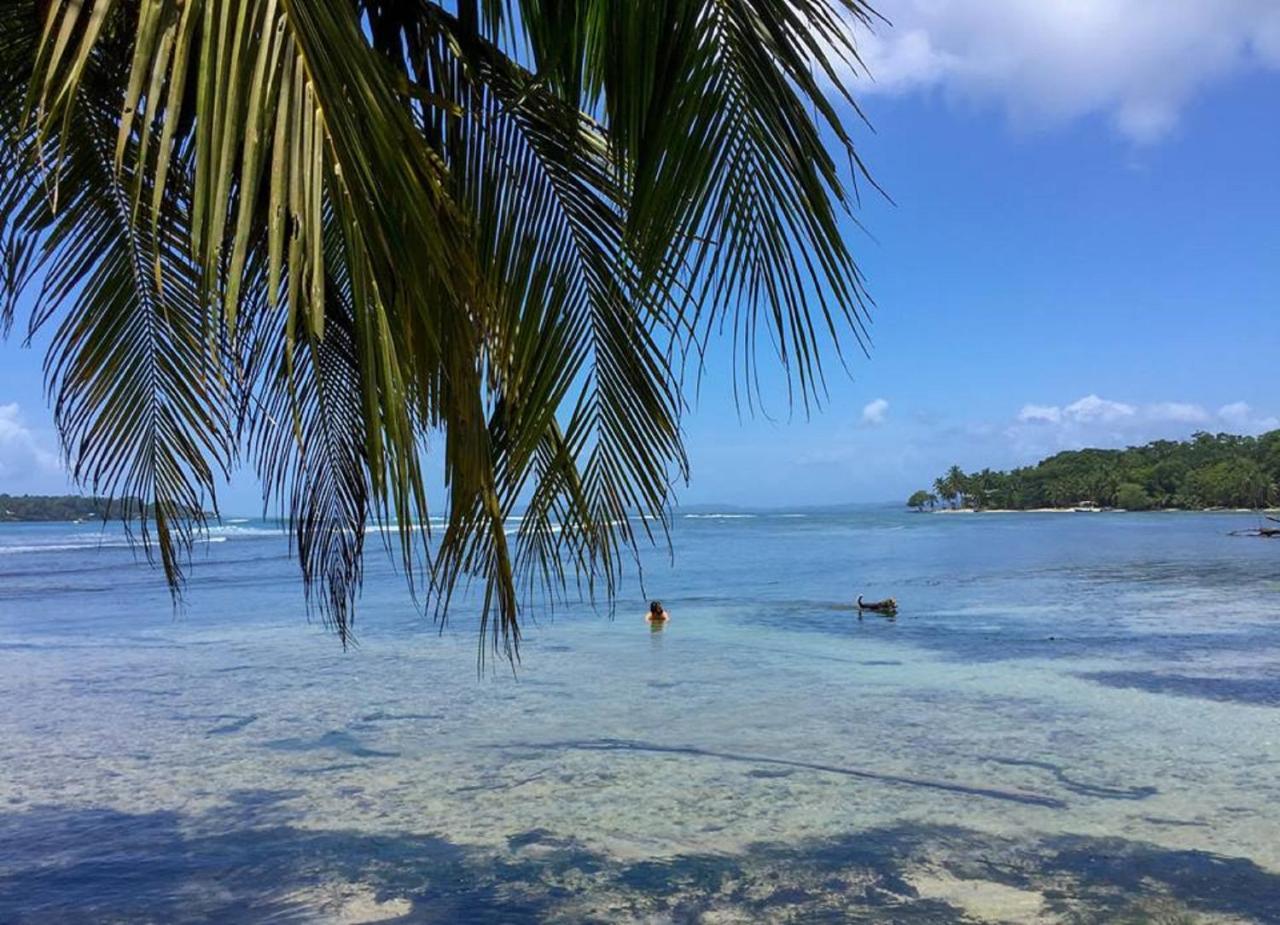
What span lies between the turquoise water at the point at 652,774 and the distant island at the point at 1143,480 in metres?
103

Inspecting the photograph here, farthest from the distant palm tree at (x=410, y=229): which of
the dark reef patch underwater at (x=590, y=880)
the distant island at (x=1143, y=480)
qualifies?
the distant island at (x=1143, y=480)

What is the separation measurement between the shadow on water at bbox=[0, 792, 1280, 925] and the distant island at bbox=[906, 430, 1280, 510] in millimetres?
114470

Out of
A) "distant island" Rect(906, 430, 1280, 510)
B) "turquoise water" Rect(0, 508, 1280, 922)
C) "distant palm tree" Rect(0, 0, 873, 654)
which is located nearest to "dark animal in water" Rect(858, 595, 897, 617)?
"turquoise water" Rect(0, 508, 1280, 922)

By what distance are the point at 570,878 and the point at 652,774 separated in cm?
248

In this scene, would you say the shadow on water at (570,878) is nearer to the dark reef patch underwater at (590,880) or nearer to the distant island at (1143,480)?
the dark reef patch underwater at (590,880)

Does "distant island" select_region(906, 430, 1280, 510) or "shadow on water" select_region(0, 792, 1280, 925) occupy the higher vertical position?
"distant island" select_region(906, 430, 1280, 510)

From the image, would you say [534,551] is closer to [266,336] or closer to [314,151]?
[266,336]

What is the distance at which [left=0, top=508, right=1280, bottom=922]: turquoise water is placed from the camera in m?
6.48

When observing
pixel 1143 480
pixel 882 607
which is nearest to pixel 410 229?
pixel 882 607

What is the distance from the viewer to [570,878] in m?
6.75

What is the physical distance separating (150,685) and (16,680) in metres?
2.20

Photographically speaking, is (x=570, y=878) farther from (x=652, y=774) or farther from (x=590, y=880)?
(x=652, y=774)

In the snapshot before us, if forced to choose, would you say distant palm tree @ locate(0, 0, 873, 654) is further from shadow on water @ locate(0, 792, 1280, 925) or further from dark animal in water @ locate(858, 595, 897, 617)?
dark animal in water @ locate(858, 595, 897, 617)

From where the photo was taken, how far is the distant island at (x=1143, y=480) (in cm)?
11046
